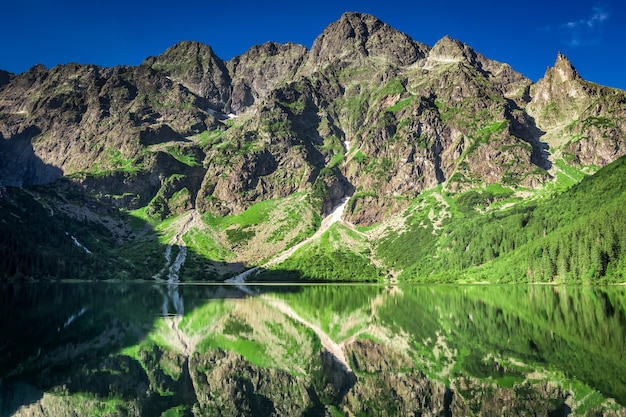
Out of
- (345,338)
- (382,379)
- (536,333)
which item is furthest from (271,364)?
(536,333)

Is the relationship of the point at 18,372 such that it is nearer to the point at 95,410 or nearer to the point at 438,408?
the point at 95,410

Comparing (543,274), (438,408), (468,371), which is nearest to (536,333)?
(468,371)

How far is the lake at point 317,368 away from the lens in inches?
1045

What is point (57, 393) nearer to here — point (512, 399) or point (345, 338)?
point (512, 399)

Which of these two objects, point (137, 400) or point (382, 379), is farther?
point (382, 379)

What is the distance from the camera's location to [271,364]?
38906 mm

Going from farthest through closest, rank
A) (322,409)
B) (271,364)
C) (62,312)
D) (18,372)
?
1. (62,312)
2. (271,364)
3. (18,372)
4. (322,409)

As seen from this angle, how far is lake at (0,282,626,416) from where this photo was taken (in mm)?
26531

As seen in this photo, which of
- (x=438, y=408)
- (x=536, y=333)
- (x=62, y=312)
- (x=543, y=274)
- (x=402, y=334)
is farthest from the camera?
(x=543, y=274)

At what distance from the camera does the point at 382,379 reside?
109 ft

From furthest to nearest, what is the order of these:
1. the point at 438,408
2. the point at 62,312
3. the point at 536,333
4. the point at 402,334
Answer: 1. the point at 62,312
2. the point at 402,334
3. the point at 536,333
4. the point at 438,408

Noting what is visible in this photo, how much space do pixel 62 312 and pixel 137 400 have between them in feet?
174

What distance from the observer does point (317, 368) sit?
1480 inches

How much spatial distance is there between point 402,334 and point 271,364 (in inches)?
730
